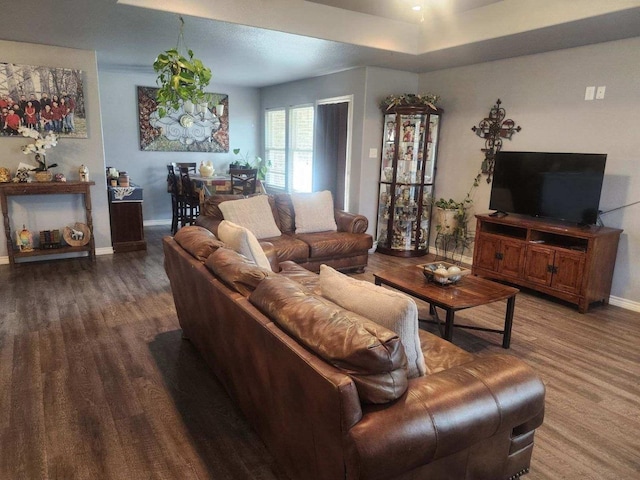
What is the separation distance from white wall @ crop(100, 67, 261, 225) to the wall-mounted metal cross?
178 inches

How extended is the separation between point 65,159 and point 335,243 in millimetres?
3412

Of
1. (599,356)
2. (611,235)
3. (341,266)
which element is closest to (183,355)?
(341,266)

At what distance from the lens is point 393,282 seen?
3.20m

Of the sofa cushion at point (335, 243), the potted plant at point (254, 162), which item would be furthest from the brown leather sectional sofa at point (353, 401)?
the potted plant at point (254, 162)

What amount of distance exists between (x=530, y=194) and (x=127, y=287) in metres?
4.18

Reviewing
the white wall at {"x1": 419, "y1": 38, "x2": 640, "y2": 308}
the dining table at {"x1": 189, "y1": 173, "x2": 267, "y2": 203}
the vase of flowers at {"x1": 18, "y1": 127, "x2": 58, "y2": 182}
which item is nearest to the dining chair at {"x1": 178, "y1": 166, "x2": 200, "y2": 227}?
the dining table at {"x1": 189, "y1": 173, "x2": 267, "y2": 203}

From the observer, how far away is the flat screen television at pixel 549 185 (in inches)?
156

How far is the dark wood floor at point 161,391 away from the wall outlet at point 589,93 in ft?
6.64

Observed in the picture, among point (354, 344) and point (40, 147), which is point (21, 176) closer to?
point (40, 147)

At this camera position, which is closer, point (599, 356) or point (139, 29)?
point (599, 356)

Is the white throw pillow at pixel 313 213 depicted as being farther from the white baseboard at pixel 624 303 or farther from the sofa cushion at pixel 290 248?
the white baseboard at pixel 624 303

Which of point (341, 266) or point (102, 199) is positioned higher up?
point (102, 199)

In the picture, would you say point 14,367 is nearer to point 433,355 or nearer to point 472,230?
point 433,355

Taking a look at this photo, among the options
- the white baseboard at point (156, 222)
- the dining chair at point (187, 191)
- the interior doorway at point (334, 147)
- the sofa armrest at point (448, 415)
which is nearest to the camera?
the sofa armrest at point (448, 415)
